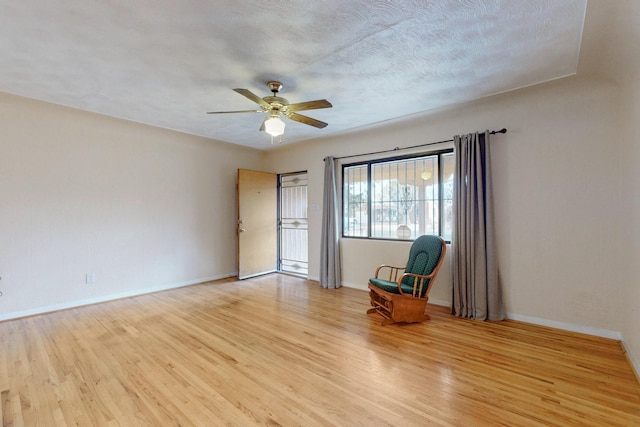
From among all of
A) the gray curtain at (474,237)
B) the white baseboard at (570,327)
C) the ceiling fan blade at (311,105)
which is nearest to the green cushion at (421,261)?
the gray curtain at (474,237)

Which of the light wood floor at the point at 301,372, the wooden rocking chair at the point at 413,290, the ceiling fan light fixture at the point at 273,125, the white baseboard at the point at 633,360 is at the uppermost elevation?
the ceiling fan light fixture at the point at 273,125

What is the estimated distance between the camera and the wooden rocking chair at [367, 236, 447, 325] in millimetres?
3174

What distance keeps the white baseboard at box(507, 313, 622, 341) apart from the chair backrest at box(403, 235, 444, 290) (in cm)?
107

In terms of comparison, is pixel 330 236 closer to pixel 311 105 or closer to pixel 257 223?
pixel 257 223

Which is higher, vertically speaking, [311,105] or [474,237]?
[311,105]

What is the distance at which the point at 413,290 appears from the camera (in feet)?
10.6

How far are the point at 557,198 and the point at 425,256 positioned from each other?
1.50m

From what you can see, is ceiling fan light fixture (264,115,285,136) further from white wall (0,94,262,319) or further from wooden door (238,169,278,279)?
white wall (0,94,262,319)

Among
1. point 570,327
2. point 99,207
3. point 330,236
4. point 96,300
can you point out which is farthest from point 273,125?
point 570,327

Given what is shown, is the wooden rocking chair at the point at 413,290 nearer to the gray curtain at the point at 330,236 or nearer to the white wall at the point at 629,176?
the gray curtain at the point at 330,236

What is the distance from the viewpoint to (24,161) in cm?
342

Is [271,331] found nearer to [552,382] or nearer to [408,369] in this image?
[408,369]

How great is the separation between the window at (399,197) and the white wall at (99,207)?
2.55 m

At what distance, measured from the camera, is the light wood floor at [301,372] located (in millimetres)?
1775
